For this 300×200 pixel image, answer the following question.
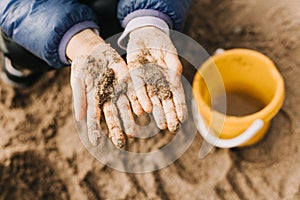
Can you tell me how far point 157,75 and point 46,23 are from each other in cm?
33

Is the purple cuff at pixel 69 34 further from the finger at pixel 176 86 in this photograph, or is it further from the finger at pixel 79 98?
the finger at pixel 176 86

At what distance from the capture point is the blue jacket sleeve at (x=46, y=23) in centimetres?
110

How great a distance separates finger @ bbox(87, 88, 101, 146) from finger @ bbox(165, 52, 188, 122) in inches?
7.7

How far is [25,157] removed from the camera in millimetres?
1316

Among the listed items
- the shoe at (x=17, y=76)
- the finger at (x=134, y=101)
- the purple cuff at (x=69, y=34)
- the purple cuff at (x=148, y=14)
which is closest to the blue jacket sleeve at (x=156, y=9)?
the purple cuff at (x=148, y=14)

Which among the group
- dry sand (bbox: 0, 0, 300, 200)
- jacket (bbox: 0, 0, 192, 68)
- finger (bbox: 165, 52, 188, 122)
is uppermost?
jacket (bbox: 0, 0, 192, 68)

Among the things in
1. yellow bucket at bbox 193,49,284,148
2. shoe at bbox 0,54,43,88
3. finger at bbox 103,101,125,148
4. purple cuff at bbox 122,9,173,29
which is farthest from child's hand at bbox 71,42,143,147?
shoe at bbox 0,54,43,88

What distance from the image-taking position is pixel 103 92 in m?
1.05

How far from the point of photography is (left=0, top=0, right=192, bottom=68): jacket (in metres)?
1.11

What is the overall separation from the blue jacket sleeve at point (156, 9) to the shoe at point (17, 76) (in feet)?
1.42

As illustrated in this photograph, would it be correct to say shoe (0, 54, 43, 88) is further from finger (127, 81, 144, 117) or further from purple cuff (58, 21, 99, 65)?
finger (127, 81, 144, 117)

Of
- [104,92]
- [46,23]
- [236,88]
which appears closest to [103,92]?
[104,92]

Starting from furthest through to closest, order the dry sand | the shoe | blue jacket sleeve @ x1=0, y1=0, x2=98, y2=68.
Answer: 1. the shoe
2. the dry sand
3. blue jacket sleeve @ x1=0, y1=0, x2=98, y2=68

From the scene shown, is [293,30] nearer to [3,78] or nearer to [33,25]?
[33,25]
